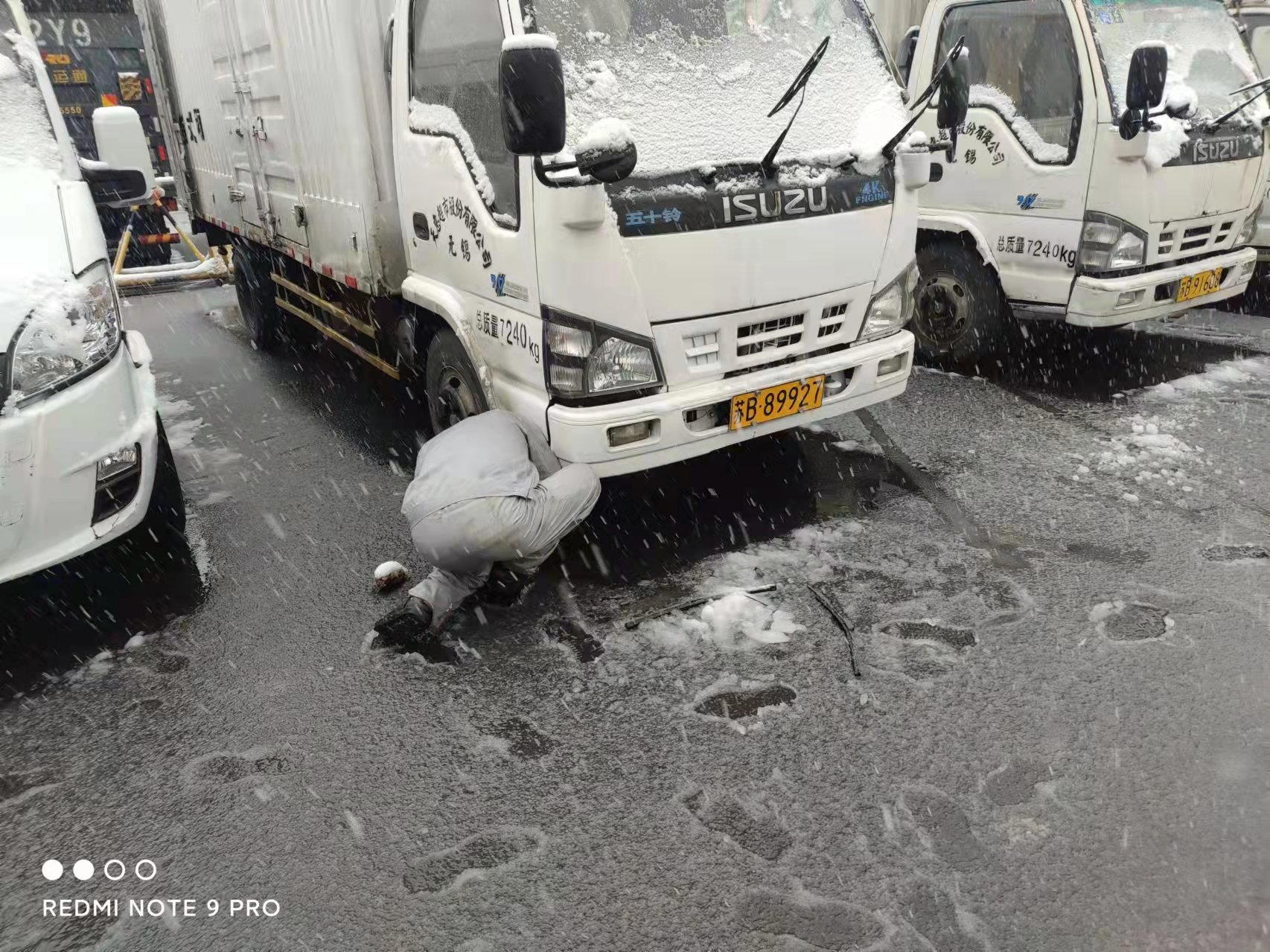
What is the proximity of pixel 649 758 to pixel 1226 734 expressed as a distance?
68.8 inches

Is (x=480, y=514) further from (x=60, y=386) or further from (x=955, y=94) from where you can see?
(x=955, y=94)

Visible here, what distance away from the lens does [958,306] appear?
20.0 feet

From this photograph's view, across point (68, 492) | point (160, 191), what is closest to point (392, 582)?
point (68, 492)

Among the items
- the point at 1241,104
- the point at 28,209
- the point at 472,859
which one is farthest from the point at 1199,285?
the point at 28,209

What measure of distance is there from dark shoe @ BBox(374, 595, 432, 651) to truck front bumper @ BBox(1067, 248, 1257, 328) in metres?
4.30

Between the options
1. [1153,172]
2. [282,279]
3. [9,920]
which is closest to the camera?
[9,920]

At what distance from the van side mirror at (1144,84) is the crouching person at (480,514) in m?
3.75

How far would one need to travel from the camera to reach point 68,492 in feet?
10.00

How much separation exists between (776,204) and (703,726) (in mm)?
2044

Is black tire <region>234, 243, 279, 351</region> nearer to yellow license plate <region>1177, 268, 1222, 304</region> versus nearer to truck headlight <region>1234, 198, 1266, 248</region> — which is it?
yellow license plate <region>1177, 268, 1222, 304</region>

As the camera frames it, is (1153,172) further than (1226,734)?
Yes

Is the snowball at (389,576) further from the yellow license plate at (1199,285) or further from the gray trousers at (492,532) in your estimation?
the yellow license plate at (1199,285)

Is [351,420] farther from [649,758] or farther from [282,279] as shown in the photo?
[649,758]

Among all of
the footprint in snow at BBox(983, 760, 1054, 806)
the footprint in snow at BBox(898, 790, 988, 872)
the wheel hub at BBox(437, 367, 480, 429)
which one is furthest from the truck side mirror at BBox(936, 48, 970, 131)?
the footprint in snow at BBox(898, 790, 988, 872)
